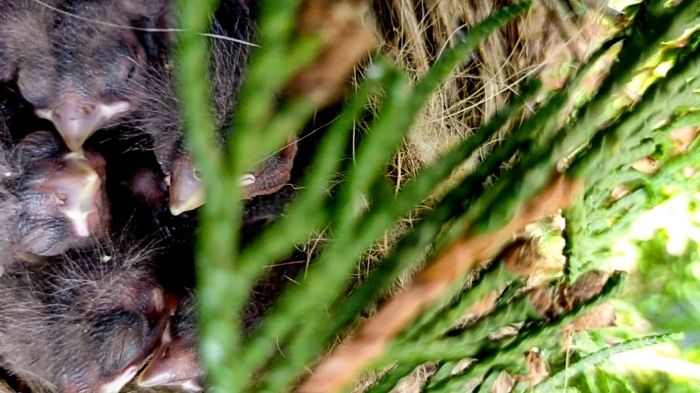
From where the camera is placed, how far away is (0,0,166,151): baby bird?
0.50 m

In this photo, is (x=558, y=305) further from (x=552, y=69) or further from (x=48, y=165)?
(x=48, y=165)

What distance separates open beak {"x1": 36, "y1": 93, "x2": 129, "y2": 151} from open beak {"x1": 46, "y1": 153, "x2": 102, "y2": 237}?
13 millimetres

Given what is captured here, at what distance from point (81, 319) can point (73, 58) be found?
210mm

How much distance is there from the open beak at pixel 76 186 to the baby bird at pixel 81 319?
7cm

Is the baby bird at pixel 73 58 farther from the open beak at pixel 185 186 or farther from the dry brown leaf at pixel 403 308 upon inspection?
the dry brown leaf at pixel 403 308

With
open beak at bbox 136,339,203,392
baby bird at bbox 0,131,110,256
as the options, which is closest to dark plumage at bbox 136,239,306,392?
open beak at bbox 136,339,203,392

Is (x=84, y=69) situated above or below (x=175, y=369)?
above

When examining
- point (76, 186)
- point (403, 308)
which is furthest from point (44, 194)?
point (403, 308)

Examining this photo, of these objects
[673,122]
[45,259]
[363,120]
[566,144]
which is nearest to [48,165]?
[45,259]

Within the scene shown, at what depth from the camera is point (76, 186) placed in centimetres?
48

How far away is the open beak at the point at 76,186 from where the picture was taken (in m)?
0.48

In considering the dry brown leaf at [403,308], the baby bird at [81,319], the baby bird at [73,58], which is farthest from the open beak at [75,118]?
the dry brown leaf at [403,308]

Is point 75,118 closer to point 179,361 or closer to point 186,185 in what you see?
point 186,185

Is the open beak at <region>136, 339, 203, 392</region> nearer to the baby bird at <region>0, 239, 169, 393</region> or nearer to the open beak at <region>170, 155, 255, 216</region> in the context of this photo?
the baby bird at <region>0, 239, 169, 393</region>
